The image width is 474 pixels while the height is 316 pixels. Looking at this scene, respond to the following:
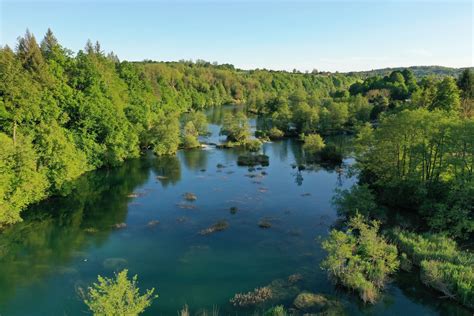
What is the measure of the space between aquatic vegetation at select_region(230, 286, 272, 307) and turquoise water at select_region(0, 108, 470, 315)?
2.07 feet

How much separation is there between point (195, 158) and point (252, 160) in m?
10.3

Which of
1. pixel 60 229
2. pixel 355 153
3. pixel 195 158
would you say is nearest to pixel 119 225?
pixel 60 229

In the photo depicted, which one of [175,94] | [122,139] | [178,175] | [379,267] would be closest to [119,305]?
[379,267]

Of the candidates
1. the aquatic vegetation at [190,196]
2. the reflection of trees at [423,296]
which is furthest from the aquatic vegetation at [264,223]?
the reflection of trees at [423,296]

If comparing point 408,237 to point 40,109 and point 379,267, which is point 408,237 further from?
point 40,109

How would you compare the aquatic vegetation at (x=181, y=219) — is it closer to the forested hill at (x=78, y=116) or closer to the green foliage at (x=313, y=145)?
the forested hill at (x=78, y=116)

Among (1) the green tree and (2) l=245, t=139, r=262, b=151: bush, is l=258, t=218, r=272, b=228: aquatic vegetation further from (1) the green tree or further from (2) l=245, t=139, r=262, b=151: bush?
(1) the green tree

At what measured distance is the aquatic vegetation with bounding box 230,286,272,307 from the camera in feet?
71.5

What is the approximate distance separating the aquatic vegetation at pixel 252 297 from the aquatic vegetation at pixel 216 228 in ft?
34.6

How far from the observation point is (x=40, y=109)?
44.9 meters

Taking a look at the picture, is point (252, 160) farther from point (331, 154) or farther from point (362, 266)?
point (362, 266)

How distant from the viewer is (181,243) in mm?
30719

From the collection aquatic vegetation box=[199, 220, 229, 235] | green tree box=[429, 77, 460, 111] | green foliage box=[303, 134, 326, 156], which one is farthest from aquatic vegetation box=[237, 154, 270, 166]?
green tree box=[429, 77, 460, 111]

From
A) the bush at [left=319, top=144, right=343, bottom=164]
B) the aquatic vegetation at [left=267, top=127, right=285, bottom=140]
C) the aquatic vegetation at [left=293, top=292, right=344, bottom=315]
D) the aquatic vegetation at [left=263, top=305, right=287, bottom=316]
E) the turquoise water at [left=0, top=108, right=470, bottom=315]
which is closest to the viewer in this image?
the aquatic vegetation at [left=263, top=305, right=287, bottom=316]
